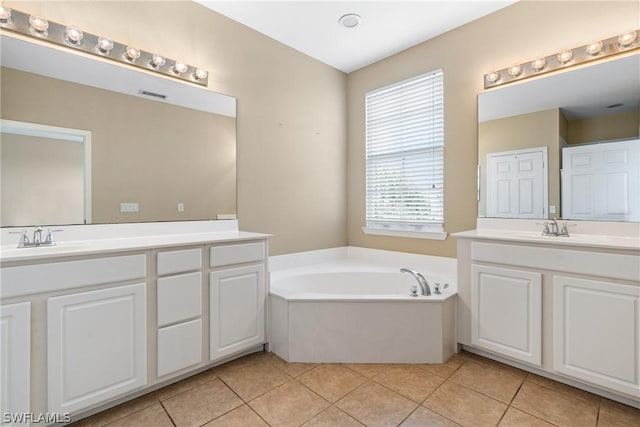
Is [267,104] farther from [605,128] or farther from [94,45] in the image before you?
[605,128]

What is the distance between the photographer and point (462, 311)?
7.24 feet

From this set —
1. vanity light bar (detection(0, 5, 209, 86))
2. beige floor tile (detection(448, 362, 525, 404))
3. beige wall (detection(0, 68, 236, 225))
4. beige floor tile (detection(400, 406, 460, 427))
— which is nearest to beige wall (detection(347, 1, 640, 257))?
beige floor tile (detection(448, 362, 525, 404))

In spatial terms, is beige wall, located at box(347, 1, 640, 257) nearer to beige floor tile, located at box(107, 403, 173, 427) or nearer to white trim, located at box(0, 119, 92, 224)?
beige floor tile, located at box(107, 403, 173, 427)

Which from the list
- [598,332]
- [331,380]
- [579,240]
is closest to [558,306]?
[598,332]

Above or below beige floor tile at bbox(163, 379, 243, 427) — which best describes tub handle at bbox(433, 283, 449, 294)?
above

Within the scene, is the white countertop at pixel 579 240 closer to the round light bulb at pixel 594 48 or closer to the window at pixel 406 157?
the window at pixel 406 157

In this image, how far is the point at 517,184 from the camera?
2354mm

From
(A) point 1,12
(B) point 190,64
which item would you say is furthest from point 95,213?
(B) point 190,64

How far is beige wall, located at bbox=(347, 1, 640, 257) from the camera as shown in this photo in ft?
6.97

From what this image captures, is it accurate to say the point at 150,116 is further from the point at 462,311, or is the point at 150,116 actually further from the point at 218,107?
the point at 462,311

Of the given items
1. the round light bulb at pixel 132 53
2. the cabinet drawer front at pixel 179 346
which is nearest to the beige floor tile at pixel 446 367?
the cabinet drawer front at pixel 179 346

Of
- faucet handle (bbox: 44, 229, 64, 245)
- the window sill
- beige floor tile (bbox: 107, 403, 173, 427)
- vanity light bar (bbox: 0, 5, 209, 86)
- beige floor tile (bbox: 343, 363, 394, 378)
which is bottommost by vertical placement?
beige floor tile (bbox: 107, 403, 173, 427)

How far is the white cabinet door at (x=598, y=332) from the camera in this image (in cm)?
158

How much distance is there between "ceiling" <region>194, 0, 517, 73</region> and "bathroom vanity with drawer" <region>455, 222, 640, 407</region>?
1794 millimetres
